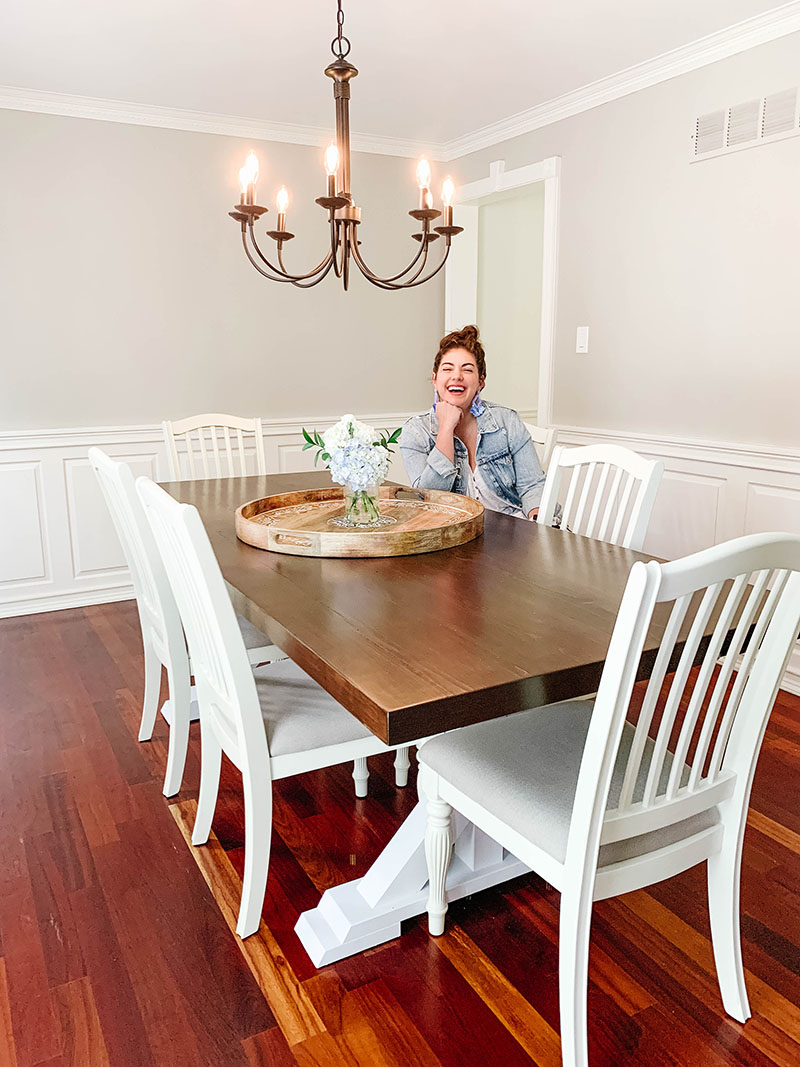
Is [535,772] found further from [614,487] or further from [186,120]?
[186,120]

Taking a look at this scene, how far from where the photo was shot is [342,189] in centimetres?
213

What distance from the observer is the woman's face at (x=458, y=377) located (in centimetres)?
A: 280

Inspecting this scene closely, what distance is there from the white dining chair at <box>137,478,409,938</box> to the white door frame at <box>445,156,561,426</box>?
2.63m

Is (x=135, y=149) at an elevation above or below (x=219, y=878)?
above

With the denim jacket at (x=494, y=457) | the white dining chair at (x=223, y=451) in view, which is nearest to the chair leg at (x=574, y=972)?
the white dining chair at (x=223, y=451)

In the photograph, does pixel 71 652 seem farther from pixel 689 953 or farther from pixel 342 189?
pixel 689 953

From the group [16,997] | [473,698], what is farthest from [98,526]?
[473,698]

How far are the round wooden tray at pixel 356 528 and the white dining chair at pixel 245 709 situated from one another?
0.33 meters

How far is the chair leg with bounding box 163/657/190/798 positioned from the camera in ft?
7.02

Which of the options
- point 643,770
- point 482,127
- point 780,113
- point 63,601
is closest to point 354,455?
point 643,770

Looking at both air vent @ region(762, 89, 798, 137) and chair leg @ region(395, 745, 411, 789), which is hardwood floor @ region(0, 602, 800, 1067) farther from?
air vent @ region(762, 89, 798, 137)

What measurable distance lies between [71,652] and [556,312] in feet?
9.09

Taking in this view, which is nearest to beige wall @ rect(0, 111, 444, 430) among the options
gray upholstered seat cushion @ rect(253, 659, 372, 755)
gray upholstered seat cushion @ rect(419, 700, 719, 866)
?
gray upholstered seat cushion @ rect(253, 659, 372, 755)

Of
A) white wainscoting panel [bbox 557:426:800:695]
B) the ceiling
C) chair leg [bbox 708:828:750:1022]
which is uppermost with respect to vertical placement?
the ceiling
